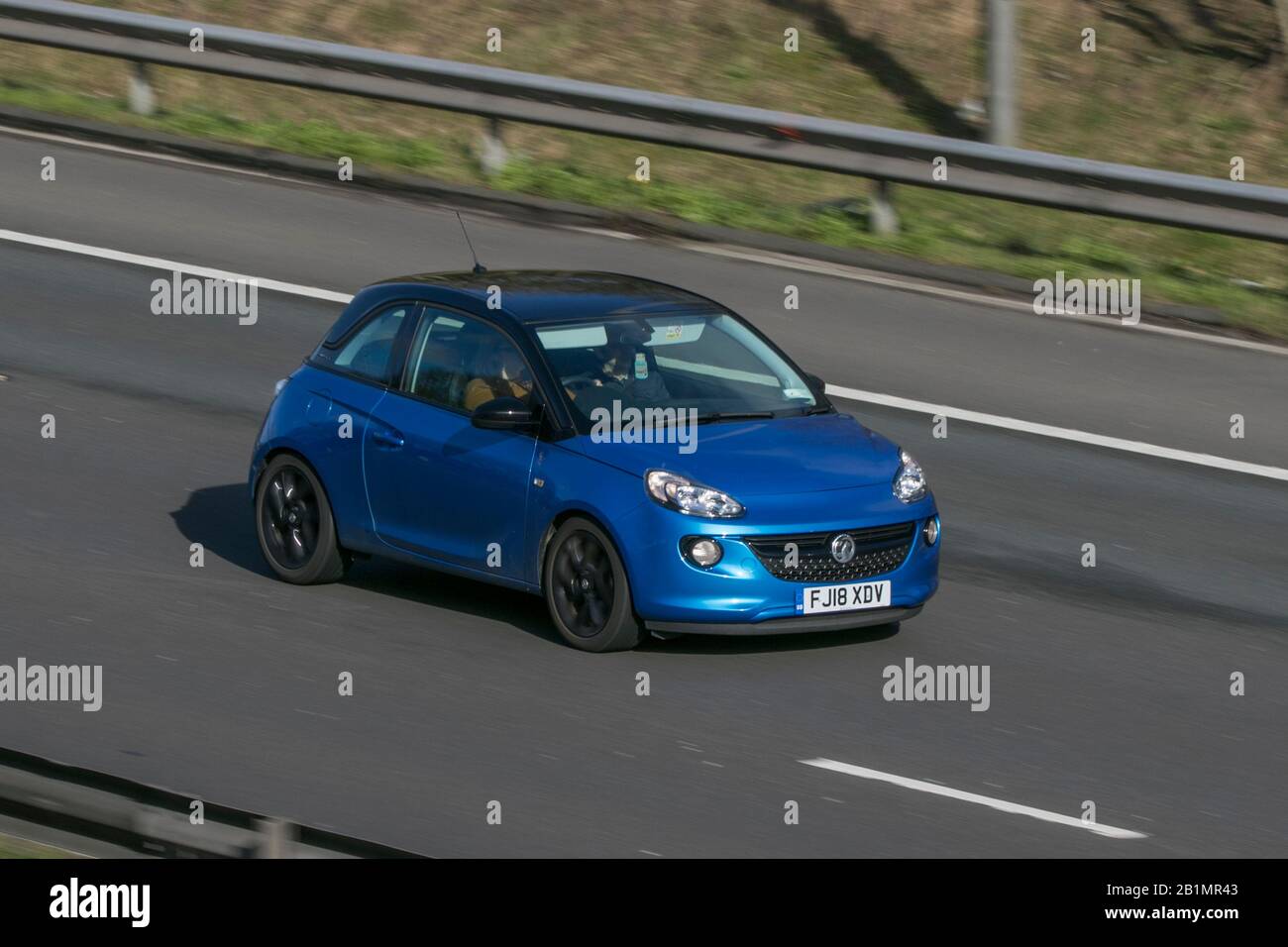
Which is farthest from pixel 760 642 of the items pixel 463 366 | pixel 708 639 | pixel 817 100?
pixel 817 100

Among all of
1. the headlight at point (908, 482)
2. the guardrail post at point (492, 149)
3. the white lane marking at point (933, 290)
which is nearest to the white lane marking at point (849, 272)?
the white lane marking at point (933, 290)

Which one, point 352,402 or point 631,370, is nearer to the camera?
point 631,370

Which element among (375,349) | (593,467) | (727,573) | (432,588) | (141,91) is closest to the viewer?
(727,573)

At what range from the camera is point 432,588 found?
11883mm

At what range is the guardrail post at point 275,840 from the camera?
645 cm

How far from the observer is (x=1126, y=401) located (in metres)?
→ 15.4

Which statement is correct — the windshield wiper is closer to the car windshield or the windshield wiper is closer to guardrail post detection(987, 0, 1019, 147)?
the car windshield

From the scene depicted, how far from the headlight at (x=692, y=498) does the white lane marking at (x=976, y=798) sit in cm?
147

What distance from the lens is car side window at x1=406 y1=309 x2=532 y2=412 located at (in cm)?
1112

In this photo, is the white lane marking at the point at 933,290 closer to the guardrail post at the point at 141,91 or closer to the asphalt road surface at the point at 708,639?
the asphalt road surface at the point at 708,639

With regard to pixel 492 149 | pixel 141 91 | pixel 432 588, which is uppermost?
pixel 141 91

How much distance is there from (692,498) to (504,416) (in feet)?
3.53

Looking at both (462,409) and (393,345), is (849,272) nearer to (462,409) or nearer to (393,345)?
(393,345)
